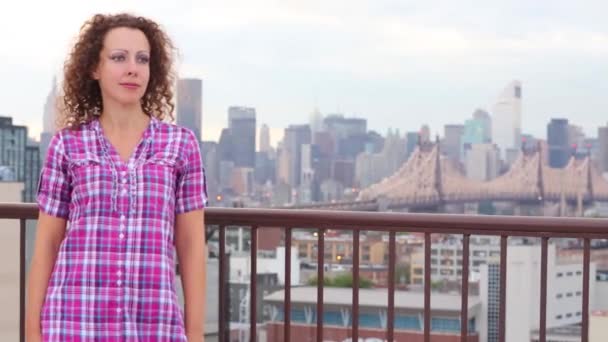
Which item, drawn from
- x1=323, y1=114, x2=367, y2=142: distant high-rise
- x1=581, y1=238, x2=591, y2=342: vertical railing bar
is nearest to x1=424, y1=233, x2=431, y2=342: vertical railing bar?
x1=581, y1=238, x2=591, y2=342: vertical railing bar

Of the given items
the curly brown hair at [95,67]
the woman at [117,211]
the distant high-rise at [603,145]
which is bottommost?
the woman at [117,211]

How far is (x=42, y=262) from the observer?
6.02 feet

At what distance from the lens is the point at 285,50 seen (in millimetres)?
42719

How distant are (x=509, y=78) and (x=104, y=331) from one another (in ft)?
132

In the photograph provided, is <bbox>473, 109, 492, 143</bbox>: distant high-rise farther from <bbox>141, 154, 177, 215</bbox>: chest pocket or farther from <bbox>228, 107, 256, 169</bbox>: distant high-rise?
<bbox>141, 154, 177, 215</bbox>: chest pocket

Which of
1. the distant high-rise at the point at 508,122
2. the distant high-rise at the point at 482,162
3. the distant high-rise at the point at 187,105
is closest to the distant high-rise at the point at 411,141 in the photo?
the distant high-rise at the point at 482,162

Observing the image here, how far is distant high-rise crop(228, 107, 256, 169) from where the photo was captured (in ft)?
110

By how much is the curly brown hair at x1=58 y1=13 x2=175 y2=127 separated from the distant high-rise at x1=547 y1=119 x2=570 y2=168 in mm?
36886

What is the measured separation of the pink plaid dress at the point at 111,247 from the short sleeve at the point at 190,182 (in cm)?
4

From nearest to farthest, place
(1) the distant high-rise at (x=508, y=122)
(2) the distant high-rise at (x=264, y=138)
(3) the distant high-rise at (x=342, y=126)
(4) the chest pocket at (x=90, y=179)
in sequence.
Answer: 1. (4) the chest pocket at (x=90, y=179)
2. (2) the distant high-rise at (x=264, y=138)
3. (3) the distant high-rise at (x=342, y=126)
4. (1) the distant high-rise at (x=508, y=122)

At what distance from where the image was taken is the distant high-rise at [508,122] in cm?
3850

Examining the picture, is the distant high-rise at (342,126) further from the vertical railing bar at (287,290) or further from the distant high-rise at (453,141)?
the vertical railing bar at (287,290)

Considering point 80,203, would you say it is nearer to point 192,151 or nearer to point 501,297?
point 192,151

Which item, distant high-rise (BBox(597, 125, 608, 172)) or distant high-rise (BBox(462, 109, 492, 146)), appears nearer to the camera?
distant high-rise (BBox(597, 125, 608, 172))
